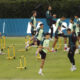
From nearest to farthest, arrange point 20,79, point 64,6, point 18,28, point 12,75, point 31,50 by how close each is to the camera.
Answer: point 20,79
point 12,75
point 31,50
point 18,28
point 64,6

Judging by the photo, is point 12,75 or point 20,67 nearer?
point 12,75

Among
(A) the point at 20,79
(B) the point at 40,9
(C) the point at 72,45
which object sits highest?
(B) the point at 40,9

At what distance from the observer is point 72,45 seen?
15508mm

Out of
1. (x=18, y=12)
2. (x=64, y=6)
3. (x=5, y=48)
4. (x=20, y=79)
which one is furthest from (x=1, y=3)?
(x=20, y=79)

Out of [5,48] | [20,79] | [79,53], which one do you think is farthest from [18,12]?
[20,79]

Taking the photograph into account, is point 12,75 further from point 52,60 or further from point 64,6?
point 64,6

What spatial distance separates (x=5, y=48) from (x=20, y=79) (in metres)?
9.76

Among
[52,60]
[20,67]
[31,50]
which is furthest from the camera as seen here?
[31,50]

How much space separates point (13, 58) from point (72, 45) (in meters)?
4.87

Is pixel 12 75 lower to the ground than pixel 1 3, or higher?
lower

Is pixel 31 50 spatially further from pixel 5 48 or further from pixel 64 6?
Result: pixel 64 6

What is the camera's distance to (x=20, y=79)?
13.9 m

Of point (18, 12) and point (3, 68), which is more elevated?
point (18, 12)

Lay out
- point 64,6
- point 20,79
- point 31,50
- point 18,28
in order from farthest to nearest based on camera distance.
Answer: point 64,6 → point 18,28 → point 31,50 → point 20,79
